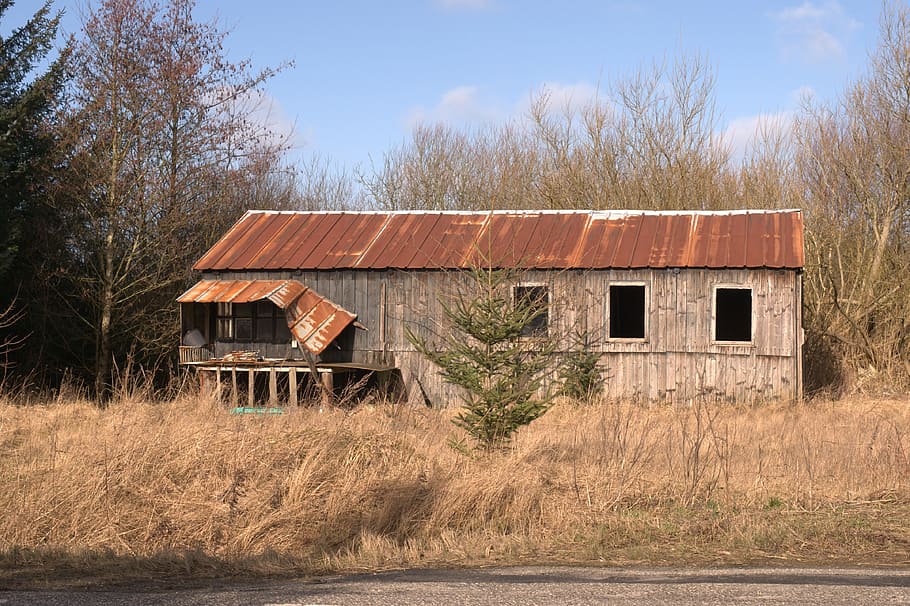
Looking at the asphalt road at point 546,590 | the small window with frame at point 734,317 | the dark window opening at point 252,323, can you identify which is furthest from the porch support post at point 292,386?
the small window with frame at point 734,317

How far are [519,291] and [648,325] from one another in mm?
2701

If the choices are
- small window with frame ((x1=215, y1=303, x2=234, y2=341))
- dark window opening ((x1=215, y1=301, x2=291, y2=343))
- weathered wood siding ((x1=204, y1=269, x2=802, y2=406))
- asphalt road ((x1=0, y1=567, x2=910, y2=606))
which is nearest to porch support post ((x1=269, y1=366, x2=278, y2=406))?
weathered wood siding ((x1=204, y1=269, x2=802, y2=406))

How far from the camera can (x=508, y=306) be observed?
1027 cm

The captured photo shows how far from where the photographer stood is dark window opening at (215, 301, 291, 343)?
62.3 ft

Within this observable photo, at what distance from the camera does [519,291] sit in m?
18.0

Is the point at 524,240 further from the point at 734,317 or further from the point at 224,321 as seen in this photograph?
the point at 734,317

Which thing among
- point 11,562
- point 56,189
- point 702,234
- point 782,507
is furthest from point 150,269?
point 782,507

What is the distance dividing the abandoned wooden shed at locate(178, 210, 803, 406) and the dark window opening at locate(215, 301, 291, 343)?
31 millimetres

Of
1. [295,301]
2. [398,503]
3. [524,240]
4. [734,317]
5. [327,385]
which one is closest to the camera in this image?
[398,503]

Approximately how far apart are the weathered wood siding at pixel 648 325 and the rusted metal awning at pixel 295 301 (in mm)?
318

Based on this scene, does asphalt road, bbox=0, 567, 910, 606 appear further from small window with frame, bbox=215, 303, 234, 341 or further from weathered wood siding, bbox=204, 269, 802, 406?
small window with frame, bbox=215, 303, 234, 341

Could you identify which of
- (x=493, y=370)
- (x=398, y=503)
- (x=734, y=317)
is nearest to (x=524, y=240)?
(x=734, y=317)

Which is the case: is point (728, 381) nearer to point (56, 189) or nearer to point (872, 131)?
point (872, 131)

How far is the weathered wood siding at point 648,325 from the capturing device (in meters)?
16.9
